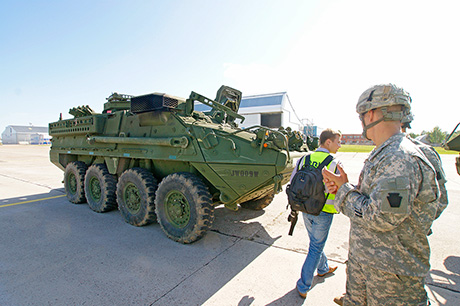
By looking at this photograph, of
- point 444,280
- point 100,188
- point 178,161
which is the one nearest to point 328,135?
point 444,280

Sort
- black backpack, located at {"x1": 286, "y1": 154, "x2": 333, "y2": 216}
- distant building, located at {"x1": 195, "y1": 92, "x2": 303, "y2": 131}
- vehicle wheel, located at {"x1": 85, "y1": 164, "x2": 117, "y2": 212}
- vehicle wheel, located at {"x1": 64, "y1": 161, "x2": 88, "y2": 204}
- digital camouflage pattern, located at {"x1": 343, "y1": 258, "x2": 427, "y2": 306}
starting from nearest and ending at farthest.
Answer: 1. digital camouflage pattern, located at {"x1": 343, "y1": 258, "x2": 427, "y2": 306}
2. black backpack, located at {"x1": 286, "y1": 154, "x2": 333, "y2": 216}
3. vehicle wheel, located at {"x1": 85, "y1": 164, "x2": 117, "y2": 212}
4. vehicle wheel, located at {"x1": 64, "y1": 161, "x2": 88, "y2": 204}
5. distant building, located at {"x1": 195, "y1": 92, "x2": 303, "y2": 131}

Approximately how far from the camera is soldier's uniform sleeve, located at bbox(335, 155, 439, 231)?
138 cm

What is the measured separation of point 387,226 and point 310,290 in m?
1.73

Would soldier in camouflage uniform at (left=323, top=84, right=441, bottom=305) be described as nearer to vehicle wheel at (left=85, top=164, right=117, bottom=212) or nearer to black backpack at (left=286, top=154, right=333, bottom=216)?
black backpack at (left=286, top=154, right=333, bottom=216)

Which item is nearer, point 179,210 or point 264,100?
point 179,210

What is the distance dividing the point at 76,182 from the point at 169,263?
15.4ft

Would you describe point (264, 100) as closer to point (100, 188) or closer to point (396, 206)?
point (100, 188)

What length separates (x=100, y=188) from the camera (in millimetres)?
5684

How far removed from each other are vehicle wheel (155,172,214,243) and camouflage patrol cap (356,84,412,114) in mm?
2645

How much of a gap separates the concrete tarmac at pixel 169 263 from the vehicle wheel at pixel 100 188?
12.5 inches

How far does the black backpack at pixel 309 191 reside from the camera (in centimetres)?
233

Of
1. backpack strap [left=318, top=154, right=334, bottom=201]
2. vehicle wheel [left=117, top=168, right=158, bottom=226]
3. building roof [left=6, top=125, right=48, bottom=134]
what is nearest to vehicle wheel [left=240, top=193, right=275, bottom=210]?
vehicle wheel [left=117, top=168, right=158, bottom=226]

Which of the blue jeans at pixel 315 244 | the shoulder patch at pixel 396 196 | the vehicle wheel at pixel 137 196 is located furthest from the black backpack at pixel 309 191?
the vehicle wheel at pixel 137 196

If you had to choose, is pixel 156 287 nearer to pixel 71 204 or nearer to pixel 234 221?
pixel 234 221
